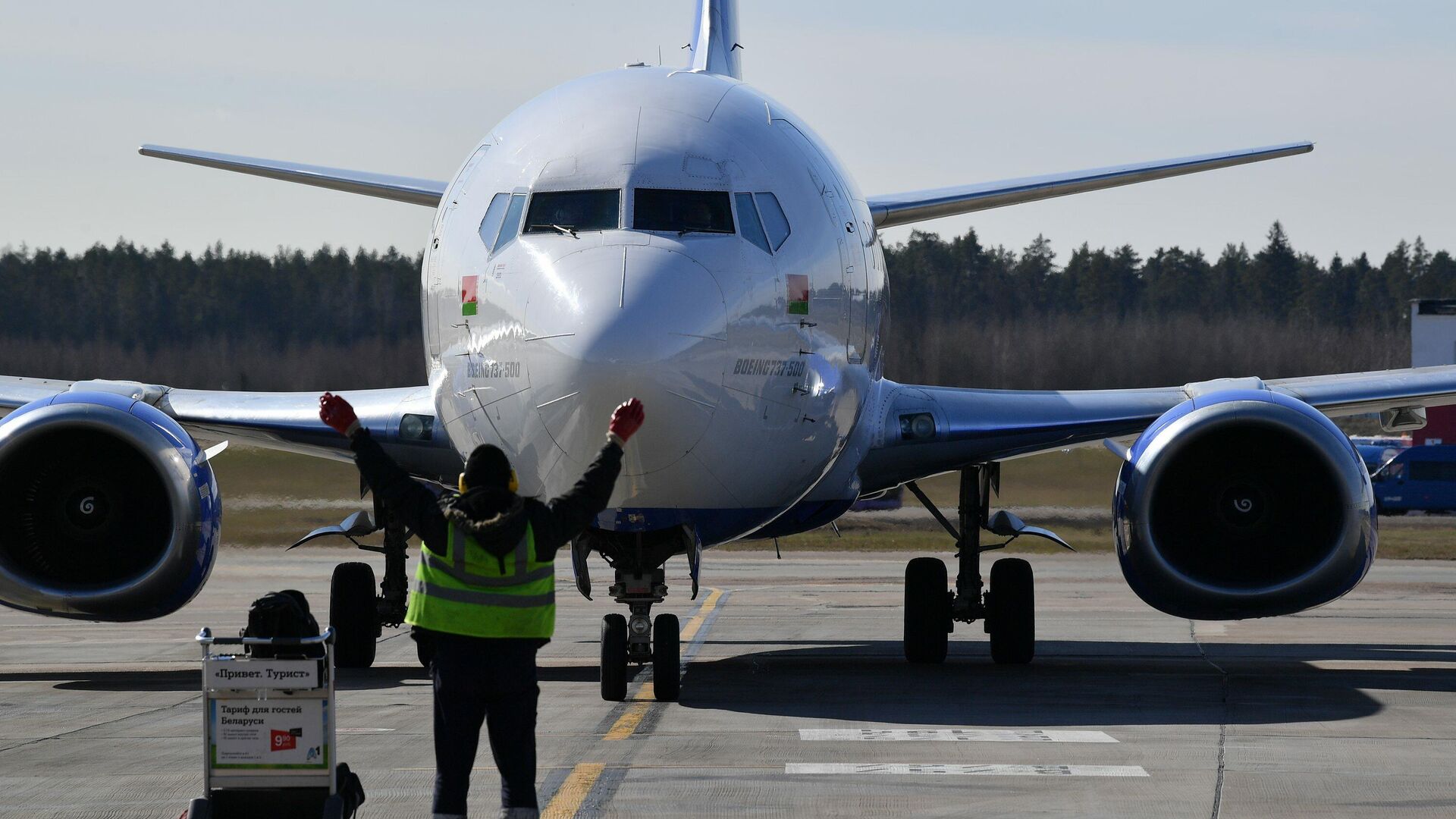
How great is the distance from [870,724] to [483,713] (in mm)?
3796

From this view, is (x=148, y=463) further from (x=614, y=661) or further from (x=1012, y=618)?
(x=1012, y=618)

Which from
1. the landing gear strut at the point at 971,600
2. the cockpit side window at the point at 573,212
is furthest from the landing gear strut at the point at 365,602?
the cockpit side window at the point at 573,212

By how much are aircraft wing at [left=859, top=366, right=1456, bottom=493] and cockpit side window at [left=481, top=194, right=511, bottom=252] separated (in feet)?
12.3

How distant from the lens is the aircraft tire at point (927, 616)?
14305 mm

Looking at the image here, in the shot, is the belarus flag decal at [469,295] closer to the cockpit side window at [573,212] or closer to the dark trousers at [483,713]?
the cockpit side window at [573,212]

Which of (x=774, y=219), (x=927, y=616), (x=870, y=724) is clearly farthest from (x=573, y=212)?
(x=927, y=616)

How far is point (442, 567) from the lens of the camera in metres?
6.84

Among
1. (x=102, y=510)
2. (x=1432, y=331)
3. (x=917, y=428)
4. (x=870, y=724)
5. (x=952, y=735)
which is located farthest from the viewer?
(x=1432, y=331)

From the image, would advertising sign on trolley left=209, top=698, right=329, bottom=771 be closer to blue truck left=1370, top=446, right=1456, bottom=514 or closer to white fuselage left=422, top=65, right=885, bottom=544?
white fuselage left=422, top=65, right=885, bottom=544

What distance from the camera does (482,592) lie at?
674 centimetres

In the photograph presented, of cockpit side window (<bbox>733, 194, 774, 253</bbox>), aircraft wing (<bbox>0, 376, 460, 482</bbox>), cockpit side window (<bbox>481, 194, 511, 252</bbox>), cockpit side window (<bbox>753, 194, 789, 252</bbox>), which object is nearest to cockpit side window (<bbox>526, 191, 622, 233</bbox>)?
cockpit side window (<bbox>481, 194, 511, 252</bbox>)

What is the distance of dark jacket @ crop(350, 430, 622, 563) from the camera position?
6688 millimetres

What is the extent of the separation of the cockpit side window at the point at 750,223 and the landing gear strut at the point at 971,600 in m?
4.24

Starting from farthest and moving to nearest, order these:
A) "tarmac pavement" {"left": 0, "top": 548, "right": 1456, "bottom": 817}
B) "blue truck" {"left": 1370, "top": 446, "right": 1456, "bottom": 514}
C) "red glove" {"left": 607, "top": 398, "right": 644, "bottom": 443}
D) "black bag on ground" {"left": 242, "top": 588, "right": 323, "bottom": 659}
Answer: "blue truck" {"left": 1370, "top": 446, "right": 1456, "bottom": 514} < "tarmac pavement" {"left": 0, "top": 548, "right": 1456, "bottom": 817} < "red glove" {"left": 607, "top": 398, "right": 644, "bottom": 443} < "black bag on ground" {"left": 242, "top": 588, "right": 323, "bottom": 659}
